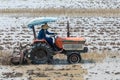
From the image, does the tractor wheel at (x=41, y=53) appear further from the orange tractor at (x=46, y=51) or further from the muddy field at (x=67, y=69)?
the muddy field at (x=67, y=69)

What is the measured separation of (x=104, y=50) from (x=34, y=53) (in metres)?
3.45

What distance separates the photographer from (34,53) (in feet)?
46.4

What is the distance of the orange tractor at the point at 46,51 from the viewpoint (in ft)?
46.3

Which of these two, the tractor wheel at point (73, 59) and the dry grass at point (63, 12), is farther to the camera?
the dry grass at point (63, 12)

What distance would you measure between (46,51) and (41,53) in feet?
0.76

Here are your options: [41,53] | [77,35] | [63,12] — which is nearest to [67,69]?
[41,53]

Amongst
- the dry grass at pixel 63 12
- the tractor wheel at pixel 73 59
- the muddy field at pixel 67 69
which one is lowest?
the muddy field at pixel 67 69

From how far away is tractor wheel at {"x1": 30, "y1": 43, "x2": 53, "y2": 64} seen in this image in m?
14.1

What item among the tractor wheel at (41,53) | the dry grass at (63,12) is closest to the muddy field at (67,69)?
the tractor wheel at (41,53)

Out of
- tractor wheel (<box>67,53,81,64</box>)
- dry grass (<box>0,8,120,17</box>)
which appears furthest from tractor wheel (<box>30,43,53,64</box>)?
dry grass (<box>0,8,120,17</box>)

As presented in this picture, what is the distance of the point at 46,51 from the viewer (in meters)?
14.1

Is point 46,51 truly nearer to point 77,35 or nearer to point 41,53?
point 41,53

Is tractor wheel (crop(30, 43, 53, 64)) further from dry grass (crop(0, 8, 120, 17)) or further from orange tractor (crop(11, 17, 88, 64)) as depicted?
dry grass (crop(0, 8, 120, 17))

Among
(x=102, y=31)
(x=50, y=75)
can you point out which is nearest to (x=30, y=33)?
(x=102, y=31)
